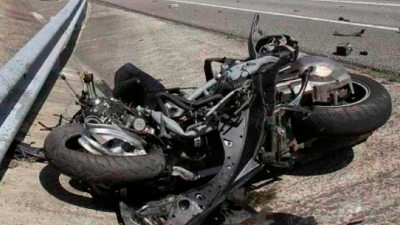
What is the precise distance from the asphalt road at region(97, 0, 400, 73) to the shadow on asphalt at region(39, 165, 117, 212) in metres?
4.20

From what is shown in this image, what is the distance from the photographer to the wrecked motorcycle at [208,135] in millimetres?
3592

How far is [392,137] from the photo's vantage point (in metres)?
4.65

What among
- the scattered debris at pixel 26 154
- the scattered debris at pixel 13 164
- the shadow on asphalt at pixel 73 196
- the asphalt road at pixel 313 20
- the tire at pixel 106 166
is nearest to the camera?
the tire at pixel 106 166

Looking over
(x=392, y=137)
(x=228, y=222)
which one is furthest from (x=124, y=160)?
(x=392, y=137)

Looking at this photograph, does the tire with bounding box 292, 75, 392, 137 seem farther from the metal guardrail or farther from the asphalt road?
the asphalt road

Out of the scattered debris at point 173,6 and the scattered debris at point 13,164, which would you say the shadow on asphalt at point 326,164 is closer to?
the scattered debris at point 13,164

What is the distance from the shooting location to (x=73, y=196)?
161 inches

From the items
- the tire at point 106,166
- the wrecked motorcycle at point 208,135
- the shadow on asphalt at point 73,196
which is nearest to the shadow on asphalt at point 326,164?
the wrecked motorcycle at point 208,135

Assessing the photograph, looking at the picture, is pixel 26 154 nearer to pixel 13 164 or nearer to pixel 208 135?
pixel 13 164

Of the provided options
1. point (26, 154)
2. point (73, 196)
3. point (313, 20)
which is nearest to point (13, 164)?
point (26, 154)

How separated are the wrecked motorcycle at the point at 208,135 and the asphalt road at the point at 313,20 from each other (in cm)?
292

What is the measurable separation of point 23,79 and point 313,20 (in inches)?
309

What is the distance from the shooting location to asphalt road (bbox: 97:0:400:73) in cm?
806

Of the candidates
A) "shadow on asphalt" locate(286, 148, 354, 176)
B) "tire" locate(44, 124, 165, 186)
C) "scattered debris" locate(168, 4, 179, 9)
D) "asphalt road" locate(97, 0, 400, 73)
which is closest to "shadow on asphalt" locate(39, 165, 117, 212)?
"tire" locate(44, 124, 165, 186)
